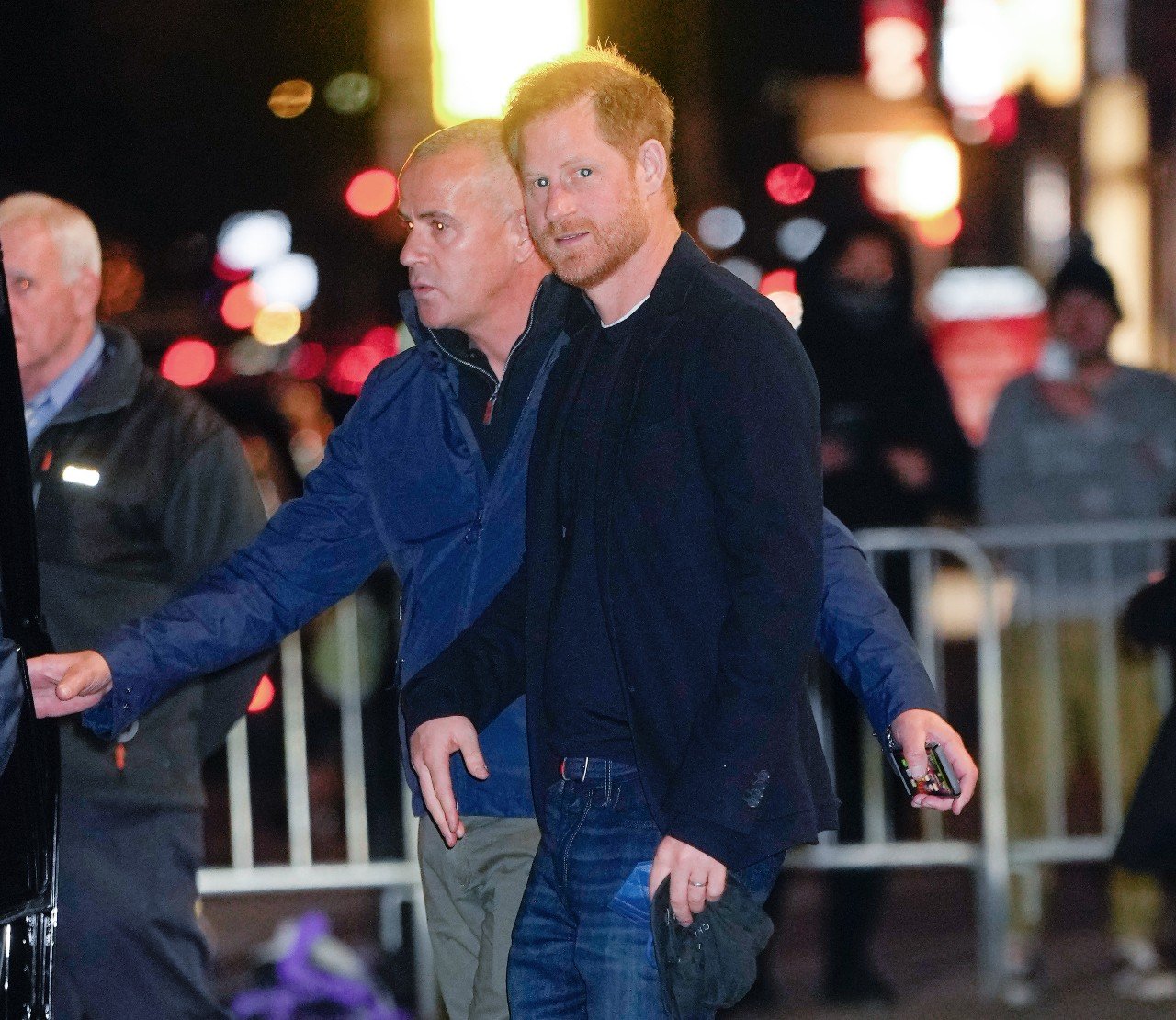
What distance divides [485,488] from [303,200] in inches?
783

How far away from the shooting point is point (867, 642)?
3.42 m

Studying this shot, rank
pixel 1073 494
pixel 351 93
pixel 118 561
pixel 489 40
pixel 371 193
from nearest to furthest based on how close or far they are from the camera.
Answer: pixel 118 561 < pixel 1073 494 < pixel 489 40 < pixel 351 93 < pixel 371 193

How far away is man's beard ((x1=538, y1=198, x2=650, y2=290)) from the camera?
3.29 meters

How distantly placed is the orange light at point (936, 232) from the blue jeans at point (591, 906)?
82.9 feet

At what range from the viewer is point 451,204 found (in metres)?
4.03

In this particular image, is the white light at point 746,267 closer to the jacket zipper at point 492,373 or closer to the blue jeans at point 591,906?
the jacket zipper at point 492,373

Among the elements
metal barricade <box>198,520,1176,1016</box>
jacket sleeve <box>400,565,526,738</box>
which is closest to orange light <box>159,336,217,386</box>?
metal barricade <box>198,520,1176,1016</box>

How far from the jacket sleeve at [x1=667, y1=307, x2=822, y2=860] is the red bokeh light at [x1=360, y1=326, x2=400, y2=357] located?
1325 cm

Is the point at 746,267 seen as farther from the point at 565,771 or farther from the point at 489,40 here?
the point at 565,771

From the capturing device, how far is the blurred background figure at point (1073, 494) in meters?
7.12

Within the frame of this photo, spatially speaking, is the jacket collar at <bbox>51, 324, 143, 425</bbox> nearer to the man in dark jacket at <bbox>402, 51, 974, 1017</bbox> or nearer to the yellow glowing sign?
the man in dark jacket at <bbox>402, 51, 974, 1017</bbox>

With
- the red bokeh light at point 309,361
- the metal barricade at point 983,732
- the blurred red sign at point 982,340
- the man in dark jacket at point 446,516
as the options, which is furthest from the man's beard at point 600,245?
the blurred red sign at point 982,340

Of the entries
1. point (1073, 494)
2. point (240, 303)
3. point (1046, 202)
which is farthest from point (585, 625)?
point (1046, 202)

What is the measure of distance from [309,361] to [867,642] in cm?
1756
